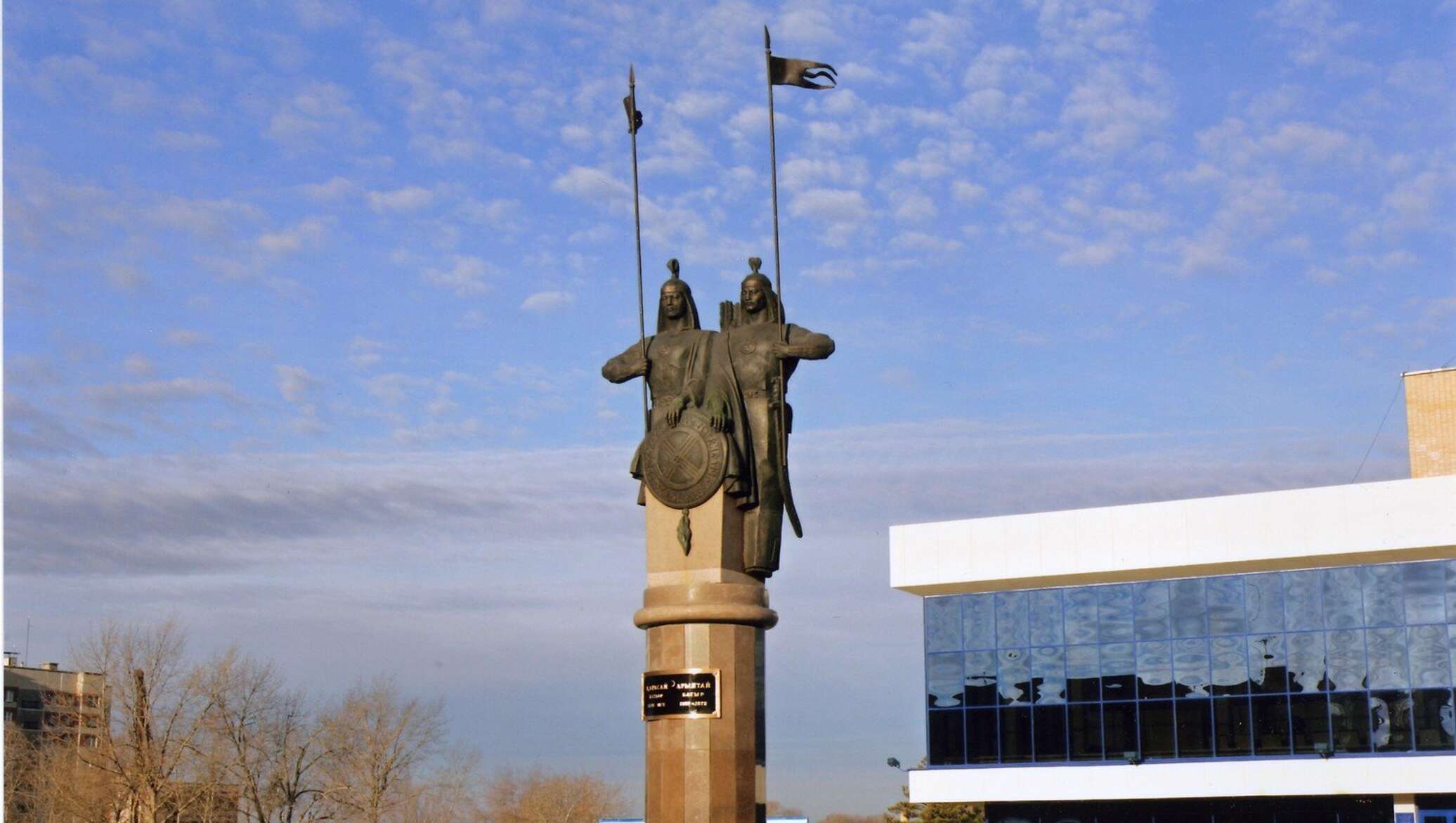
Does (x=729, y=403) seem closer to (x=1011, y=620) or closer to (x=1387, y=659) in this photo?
(x=1387, y=659)

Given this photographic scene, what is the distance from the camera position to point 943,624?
4494cm

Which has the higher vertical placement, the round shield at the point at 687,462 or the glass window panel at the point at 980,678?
the round shield at the point at 687,462

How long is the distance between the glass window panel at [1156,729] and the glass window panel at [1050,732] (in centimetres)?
200

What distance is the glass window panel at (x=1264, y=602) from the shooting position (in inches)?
1585

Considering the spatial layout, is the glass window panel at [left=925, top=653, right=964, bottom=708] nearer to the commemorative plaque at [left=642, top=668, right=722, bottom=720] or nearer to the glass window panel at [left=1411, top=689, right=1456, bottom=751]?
the glass window panel at [left=1411, top=689, right=1456, bottom=751]

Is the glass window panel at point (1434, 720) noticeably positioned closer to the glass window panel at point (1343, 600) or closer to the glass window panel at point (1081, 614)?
the glass window panel at point (1343, 600)

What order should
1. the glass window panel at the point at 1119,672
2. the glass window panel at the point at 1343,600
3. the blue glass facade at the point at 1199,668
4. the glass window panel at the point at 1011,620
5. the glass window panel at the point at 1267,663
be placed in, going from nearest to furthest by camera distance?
the blue glass facade at the point at 1199,668, the glass window panel at the point at 1343,600, the glass window panel at the point at 1267,663, the glass window panel at the point at 1119,672, the glass window panel at the point at 1011,620

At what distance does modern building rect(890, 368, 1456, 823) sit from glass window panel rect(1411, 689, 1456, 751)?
4cm

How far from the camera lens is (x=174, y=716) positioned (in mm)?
45125

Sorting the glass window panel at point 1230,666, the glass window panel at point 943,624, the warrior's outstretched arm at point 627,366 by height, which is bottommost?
the glass window panel at point 1230,666

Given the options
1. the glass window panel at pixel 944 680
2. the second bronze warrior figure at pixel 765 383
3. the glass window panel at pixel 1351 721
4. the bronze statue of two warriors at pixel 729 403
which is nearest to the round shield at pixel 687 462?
the bronze statue of two warriors at pixel 729 403

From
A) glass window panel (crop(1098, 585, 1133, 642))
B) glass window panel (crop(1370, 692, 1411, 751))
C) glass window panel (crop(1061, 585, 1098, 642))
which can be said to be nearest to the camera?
glass window panel (crop(1370, 692, 1411, 751))

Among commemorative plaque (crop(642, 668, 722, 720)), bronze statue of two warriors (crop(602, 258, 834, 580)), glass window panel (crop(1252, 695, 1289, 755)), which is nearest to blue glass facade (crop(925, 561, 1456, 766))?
glass window panel (crop(1252, 695, 1289, 755))

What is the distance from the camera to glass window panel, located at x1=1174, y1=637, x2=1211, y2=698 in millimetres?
40812
